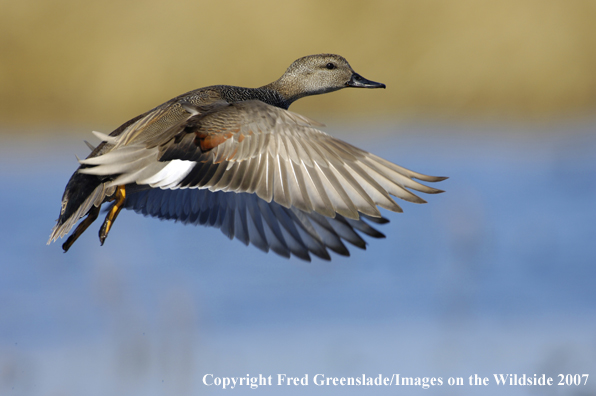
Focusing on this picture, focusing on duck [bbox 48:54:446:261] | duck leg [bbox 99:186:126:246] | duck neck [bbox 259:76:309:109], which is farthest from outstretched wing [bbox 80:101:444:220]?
duck neck [bbox 259:76:309:109]

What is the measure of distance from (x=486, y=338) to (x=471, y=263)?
0.61 meters

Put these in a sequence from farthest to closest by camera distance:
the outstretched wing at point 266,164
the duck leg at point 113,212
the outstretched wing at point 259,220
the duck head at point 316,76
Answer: the duck head at point 316,76, the duck leg at point 113,212, the outstretched wing at point 259,220, the outstretched wing at point 266,164

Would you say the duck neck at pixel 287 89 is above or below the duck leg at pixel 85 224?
above

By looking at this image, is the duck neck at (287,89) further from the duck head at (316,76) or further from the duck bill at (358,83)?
the duck bill at (358,83)

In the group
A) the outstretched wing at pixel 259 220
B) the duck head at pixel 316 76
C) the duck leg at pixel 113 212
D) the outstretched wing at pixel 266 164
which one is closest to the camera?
the outstretched wing at pixel 266 164

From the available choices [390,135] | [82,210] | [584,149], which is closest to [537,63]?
[584,149]

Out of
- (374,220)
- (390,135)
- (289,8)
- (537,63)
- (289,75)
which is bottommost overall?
(374,220)

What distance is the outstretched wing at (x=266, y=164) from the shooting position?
2.72m

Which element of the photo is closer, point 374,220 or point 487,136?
point 374,220

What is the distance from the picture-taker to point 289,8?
25.4 feet

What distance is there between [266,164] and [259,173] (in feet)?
0.16

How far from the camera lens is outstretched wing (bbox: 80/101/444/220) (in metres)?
2.72

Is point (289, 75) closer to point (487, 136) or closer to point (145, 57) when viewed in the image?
point (145, 57)

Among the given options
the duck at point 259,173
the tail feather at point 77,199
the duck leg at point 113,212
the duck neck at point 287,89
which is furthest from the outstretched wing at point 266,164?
the duck neck at point 287,89
